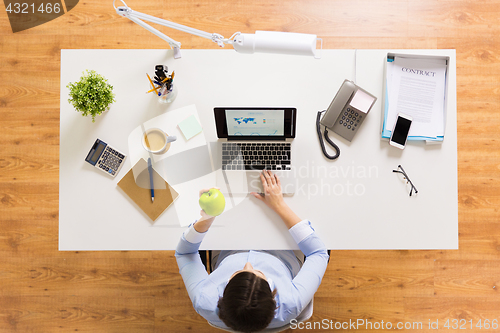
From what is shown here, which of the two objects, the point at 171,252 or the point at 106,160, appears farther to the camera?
the point at 171,252

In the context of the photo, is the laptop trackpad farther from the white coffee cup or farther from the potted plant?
the potted plant

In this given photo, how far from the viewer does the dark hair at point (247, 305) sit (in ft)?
2.92

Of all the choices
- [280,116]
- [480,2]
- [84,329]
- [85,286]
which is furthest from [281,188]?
[480,2]

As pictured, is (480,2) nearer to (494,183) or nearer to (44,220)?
(494,183)

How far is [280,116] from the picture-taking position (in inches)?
41.1

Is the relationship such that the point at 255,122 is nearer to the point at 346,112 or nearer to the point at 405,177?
the point at 346,112

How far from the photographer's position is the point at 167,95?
116 centimetres

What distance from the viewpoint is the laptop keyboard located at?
116cm

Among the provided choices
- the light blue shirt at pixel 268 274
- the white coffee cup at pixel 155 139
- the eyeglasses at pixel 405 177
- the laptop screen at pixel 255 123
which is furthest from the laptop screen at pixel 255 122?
the eyeglasses at pixel 405 177

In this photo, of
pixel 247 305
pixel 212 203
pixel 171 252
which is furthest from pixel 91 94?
pixel 171 252

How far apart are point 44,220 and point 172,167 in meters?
1.08

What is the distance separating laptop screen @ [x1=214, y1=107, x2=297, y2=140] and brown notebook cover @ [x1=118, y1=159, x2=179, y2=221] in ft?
0.93

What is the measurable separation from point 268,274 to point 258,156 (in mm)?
430

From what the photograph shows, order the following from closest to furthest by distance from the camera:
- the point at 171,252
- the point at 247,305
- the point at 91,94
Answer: the point at 247,305, the point at 91,94, the point at 171,252
